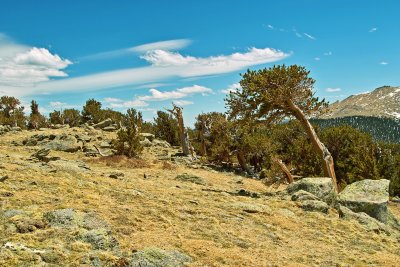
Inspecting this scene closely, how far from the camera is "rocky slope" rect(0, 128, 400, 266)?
860 cm

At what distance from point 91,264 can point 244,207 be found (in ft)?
27.0

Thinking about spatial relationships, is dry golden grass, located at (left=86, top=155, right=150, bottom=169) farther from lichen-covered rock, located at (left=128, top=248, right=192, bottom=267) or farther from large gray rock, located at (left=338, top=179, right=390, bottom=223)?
lichen-covered rock, located at (left=128, top=248, right=192, bottom=267)

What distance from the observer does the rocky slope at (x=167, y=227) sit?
8602 mm

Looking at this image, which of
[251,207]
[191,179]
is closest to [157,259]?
[251,207]

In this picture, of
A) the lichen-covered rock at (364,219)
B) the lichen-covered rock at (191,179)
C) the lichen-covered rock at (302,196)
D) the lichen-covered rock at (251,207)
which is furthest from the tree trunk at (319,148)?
the lichen-covered rock at (251,207)

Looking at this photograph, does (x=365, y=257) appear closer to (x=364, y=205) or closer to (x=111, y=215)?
(x=364, y=205)

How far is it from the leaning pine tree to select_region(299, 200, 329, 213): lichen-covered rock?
744cm

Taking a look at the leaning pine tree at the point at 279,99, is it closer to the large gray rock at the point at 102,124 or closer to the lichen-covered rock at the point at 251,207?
the lichen-covered rock at the point at 251,207

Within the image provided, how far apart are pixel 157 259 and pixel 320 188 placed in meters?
11.5

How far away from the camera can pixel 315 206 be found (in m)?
15.8

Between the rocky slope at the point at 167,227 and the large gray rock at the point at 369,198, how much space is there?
0.57ft

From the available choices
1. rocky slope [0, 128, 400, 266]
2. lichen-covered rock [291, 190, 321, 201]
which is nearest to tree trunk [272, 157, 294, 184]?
rocky slope [0, 128, 400, 266]

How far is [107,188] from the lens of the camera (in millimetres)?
14922

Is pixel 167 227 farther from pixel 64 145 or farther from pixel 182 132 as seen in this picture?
pixel 182 132
